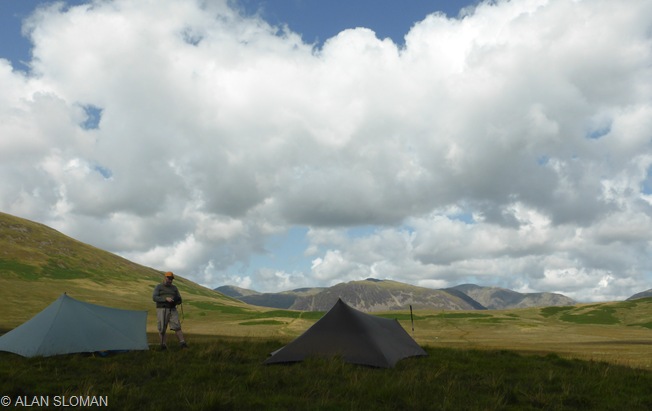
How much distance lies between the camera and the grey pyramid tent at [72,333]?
1619cm

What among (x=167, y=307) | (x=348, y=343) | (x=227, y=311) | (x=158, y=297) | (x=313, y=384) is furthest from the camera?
(x=227, y=311)

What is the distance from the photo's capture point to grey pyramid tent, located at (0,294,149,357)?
16188mm

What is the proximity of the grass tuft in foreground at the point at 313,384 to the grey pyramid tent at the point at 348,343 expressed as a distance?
65 centimetres

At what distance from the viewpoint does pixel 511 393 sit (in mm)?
11359

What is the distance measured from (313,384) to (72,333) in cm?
1047

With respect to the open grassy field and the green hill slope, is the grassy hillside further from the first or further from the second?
the open grassy field

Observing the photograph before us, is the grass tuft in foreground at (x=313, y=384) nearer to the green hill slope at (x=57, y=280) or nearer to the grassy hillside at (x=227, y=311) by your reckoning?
the grassy hillside at (x=227, y=311)

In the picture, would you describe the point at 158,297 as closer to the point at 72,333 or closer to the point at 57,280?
the point at 72,333

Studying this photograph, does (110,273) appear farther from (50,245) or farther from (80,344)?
(80,344)

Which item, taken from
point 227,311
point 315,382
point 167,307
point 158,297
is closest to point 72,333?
point 158,297

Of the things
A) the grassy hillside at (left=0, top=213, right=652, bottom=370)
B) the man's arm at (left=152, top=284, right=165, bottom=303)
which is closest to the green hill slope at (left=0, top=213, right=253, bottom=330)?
the grassy hillside at (left=0, top=213, right=652, bottom=370)

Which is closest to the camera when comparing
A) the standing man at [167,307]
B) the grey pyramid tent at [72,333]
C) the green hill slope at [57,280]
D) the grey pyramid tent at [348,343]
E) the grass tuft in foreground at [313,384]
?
the grass tuft in foreground at [313,384]

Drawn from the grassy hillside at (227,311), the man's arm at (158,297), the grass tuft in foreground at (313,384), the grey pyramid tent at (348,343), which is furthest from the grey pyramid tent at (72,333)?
the grassy hillside at (227,311)

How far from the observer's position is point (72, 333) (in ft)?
55.1
